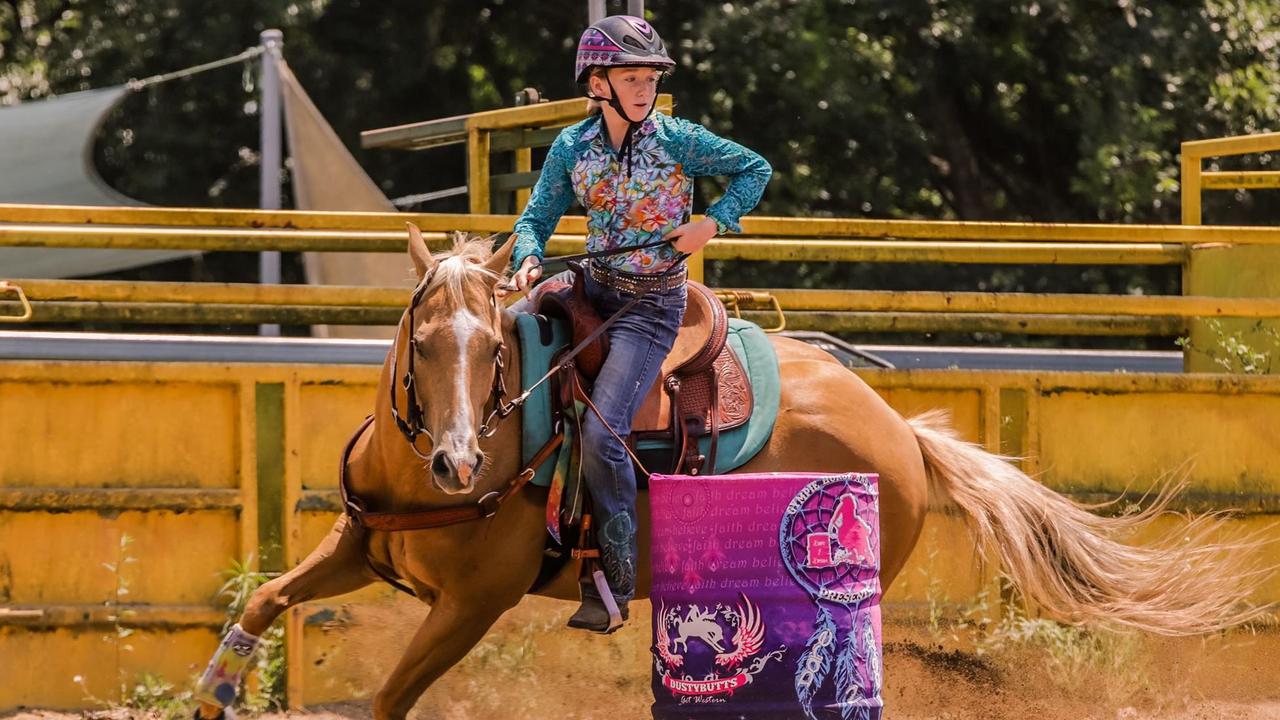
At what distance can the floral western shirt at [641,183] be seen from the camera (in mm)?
5539

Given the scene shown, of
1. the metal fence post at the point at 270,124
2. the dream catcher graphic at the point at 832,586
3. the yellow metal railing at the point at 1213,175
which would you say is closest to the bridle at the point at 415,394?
the dream catcher graphic at the point at 832,586

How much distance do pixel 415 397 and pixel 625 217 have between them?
1018mm

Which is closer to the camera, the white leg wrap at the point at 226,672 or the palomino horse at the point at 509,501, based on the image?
the palomino horse at the point at 509,501

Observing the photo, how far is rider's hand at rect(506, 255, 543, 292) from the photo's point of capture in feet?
17.1

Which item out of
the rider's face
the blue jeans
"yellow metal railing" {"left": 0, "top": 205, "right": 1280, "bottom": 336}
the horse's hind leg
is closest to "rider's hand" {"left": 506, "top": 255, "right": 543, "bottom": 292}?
the blue jeans

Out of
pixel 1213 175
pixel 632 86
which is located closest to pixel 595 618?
pixel 632 86

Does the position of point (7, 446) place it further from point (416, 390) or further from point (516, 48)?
point (516, 48)

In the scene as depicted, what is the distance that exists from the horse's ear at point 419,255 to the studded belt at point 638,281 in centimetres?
72

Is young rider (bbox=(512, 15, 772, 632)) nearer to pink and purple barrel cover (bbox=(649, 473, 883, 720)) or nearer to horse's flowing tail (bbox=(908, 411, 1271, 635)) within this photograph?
pink and purple barrel cover (bbox=(649, 473, 883, 720))

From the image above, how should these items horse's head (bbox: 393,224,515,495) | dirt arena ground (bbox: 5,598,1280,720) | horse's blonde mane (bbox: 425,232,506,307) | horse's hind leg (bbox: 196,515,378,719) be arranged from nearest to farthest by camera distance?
1. horse's head (bbox: 393,224,515,495)
2. horse's blonde mane (bbox: 425,232,506,307)
3. horse's hind leg (bbox: 196,515,378,719)
4. dirt arena ground (bbox: 5,598,1280,720)

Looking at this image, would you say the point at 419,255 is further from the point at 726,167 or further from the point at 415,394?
the point at 726,167

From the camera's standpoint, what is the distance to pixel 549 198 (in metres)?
5.68

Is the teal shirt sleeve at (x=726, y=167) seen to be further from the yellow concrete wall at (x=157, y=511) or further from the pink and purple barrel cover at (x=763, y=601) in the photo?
the yellow concrete wall at (x=157, y=511)

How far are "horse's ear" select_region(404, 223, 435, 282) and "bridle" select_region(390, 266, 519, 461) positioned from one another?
6 cm
